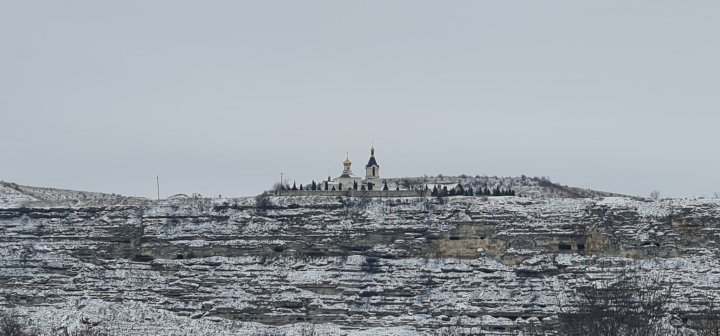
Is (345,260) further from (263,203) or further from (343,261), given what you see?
(263,203)

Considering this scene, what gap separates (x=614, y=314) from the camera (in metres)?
61.5

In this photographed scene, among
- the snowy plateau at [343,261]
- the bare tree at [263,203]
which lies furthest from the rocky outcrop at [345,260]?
the bare tree at [263,203]

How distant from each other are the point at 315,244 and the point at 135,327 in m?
11.0

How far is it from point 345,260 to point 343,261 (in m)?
0.13

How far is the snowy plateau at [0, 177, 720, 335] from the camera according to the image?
2771 inches

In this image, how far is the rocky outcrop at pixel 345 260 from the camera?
231 feet

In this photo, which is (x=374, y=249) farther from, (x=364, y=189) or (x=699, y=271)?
(x=699, y=271)

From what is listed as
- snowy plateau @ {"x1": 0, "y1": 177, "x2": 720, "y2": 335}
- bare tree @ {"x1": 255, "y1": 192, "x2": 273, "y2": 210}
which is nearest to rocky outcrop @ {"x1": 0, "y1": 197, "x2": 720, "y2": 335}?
snowy plateau @ {"x1": 0, "y1": 177, "x2": 720, "y2": 335}

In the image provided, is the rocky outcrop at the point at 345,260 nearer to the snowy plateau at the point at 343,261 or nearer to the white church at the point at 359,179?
the snowy plateau at the point at 343,261

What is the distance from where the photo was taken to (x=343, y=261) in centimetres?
7400

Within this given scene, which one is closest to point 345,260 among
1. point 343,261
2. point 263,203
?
point 343,261

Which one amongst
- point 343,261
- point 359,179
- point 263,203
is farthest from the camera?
point 359,179

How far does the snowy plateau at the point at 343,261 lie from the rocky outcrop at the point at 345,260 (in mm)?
81

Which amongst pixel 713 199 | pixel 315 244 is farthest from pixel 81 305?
pixel 713 199
